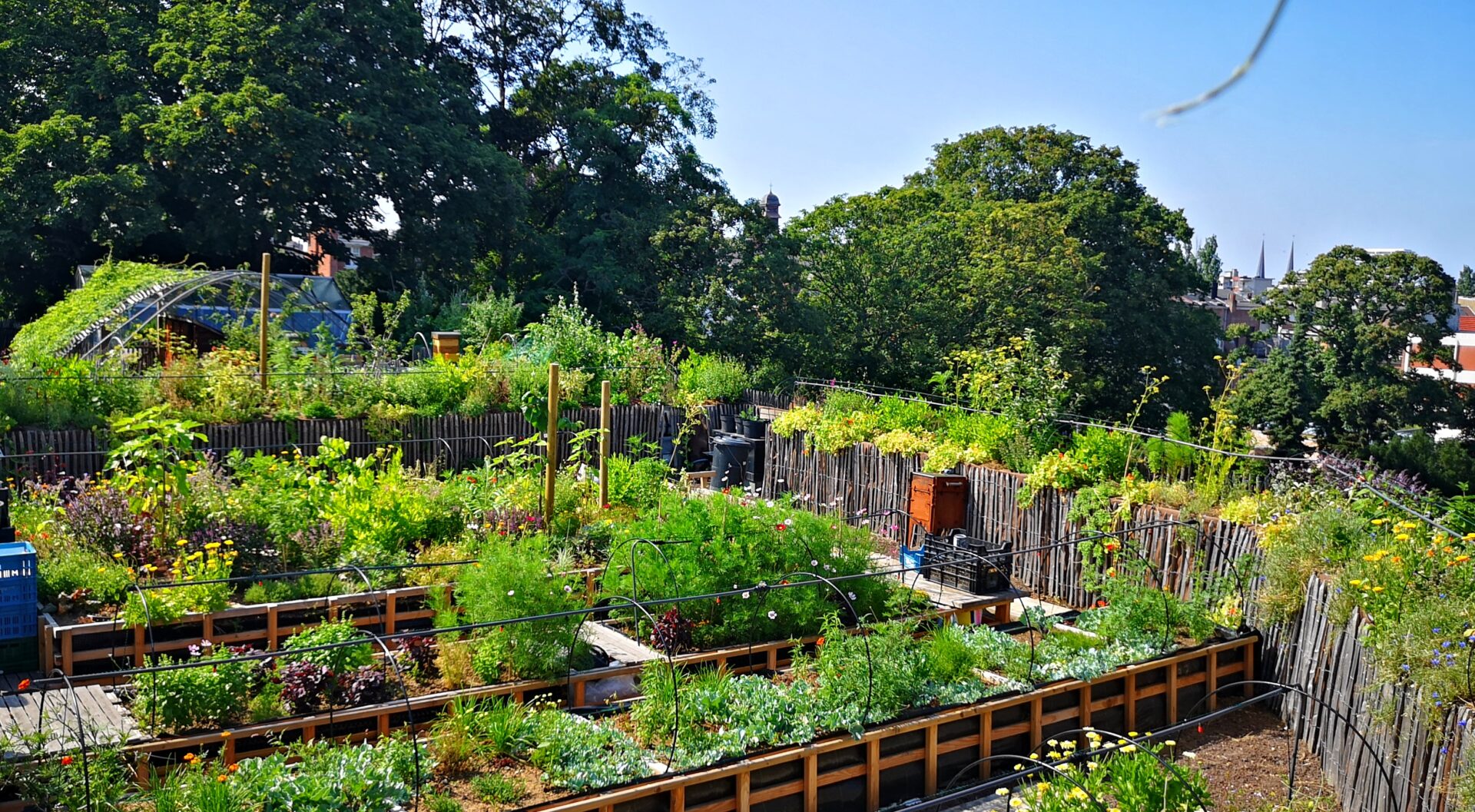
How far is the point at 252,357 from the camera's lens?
12094mm

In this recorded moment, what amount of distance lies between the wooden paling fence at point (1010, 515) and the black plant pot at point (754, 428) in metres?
0.23

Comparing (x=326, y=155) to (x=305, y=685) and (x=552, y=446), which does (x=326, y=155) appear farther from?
(x=305, y=685)

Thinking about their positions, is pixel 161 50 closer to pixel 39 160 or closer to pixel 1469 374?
pixel 39 160

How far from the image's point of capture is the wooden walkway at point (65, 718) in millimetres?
4868

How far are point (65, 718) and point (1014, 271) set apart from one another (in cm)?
1998

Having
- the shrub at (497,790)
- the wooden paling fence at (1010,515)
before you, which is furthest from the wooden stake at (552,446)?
the shrub at (497,790)

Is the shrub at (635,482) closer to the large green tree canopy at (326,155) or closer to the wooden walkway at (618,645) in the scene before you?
the wooden walkway at (618,645)

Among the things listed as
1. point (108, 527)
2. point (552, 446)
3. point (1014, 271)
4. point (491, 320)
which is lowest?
point (108, 527)

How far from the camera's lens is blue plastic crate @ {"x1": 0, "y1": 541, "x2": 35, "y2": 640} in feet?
20.8

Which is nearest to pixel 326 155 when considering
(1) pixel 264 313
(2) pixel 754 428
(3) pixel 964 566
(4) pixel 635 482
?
(1) pixel 264 313

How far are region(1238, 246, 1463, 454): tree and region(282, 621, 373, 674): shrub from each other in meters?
22.7

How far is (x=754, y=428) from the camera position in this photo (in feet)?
42.2

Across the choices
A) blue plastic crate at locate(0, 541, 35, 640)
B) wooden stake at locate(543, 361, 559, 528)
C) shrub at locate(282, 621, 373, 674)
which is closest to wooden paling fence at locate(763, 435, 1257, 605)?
wooden stake at locate(543, 361, 559, 528)

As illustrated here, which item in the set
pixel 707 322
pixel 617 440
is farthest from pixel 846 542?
pixel 707 322
